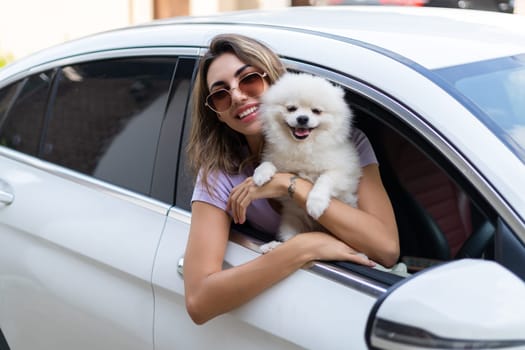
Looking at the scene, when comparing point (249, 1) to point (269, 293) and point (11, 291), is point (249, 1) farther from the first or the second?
point (269, 293)

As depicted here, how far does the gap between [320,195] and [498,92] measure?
0.51 meters

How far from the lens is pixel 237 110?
2.33 metres

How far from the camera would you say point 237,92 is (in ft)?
7.65

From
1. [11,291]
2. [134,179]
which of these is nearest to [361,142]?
[134,179]

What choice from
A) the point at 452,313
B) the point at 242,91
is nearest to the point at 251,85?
the point at 242,91

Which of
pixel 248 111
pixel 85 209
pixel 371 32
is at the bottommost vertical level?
pixel 85 209

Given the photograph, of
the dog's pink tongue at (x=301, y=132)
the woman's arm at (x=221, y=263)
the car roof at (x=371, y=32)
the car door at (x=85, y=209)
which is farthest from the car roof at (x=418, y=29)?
the woman's arm at (x=221, y=263)

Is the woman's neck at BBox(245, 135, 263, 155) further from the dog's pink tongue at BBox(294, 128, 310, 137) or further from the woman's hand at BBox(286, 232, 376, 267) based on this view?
the woman's hand at BBox(286, 232, 376, 267)

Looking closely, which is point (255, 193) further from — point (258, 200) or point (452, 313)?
point (452, 313)

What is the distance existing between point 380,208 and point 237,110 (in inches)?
19.7

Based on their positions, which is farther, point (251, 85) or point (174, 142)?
point (174, 142)

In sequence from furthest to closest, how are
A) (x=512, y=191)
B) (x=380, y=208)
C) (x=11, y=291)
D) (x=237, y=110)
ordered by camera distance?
(x=11, y=291) < (x=237, y=110) < (x=380, y=208) < (x=512, y=191)

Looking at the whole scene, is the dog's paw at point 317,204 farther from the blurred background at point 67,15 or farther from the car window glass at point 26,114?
the blurred background at point 67,15

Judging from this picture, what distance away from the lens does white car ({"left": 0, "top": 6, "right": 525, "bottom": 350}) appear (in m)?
1.71
